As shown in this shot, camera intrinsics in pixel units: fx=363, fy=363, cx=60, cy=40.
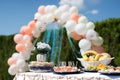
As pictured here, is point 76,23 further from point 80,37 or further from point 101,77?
point 101,77

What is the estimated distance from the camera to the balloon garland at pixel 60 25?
5.59m

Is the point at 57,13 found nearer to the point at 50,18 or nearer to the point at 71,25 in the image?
the point at 50,18

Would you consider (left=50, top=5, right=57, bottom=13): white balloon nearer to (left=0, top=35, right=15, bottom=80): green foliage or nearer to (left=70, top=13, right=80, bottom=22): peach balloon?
(left=70, top=13, right=80, bottom=22): peach balloon

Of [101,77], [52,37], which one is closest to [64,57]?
[52,37]

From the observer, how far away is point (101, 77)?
406 cm

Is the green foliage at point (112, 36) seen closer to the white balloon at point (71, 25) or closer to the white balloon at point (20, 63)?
the white balloon at point (71, 25)

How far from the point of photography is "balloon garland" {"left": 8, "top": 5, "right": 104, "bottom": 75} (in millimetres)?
5590

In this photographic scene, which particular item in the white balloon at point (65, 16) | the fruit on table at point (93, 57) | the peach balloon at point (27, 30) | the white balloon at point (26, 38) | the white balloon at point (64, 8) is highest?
the white balloon at point (64, 8)

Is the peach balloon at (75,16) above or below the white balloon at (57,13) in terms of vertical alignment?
below

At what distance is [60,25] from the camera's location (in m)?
6.16

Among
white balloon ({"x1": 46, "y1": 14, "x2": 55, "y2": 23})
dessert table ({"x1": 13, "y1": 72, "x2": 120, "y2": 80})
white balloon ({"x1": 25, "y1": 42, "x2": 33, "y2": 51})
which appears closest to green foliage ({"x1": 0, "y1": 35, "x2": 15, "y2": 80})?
white balloon ({"x1": 25, "y1": 42, "x2": 33, "y2": 51})

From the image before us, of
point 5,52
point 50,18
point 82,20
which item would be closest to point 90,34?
point 82,20

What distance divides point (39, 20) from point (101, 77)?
246cm

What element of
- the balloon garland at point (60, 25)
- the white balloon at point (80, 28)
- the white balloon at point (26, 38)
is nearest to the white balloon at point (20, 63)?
the balloon garland at point (60, 25)
